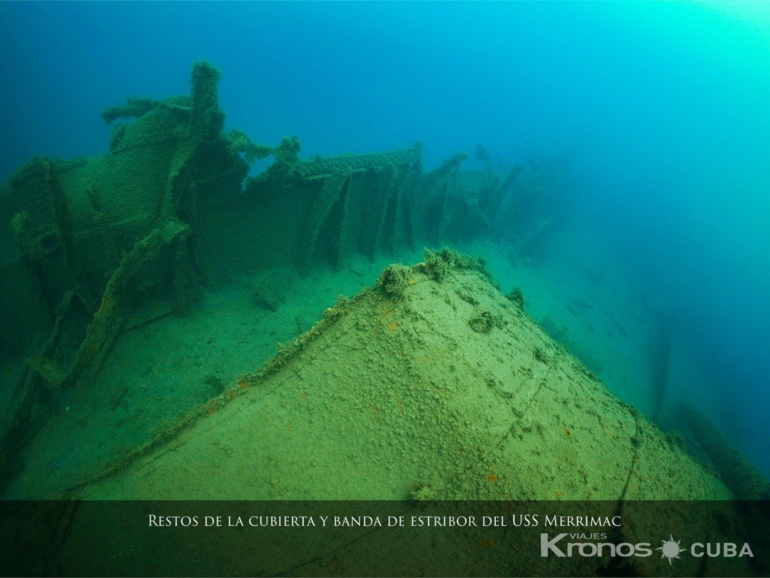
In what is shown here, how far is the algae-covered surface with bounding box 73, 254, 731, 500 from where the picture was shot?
6.94 feet

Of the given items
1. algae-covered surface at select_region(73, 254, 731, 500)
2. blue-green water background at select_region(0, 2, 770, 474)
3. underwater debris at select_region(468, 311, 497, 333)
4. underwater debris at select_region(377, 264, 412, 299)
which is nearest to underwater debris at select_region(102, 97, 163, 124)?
underwater debris at select_region(377, 264, 412, 299)

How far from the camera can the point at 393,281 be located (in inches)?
98.7

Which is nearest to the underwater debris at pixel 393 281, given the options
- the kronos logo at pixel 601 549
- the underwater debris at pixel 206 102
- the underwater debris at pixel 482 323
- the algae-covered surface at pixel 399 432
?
the algae-covered surface at pixel 399 432

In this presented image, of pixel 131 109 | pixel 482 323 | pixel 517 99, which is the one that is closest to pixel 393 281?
pixel 482 323

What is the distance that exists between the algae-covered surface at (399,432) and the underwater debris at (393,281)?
1.5 inches

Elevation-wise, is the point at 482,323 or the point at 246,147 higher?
the point at 246,147

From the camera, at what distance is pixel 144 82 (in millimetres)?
52781

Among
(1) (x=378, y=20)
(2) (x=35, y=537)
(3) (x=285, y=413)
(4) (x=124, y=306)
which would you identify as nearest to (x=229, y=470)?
(3) (x=285, y=413)

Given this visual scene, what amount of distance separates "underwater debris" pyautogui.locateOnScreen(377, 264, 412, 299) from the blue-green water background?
14974mm

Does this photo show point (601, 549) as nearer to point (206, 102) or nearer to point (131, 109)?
point (206, 102)

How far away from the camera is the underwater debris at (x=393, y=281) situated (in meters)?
2.50

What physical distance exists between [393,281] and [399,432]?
3.38ft

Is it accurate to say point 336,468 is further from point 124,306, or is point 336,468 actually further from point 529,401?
point 124,306

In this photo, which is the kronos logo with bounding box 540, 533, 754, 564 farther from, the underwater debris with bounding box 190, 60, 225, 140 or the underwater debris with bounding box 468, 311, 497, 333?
the underwater debris with bounding box 190, 60, 225, 140
